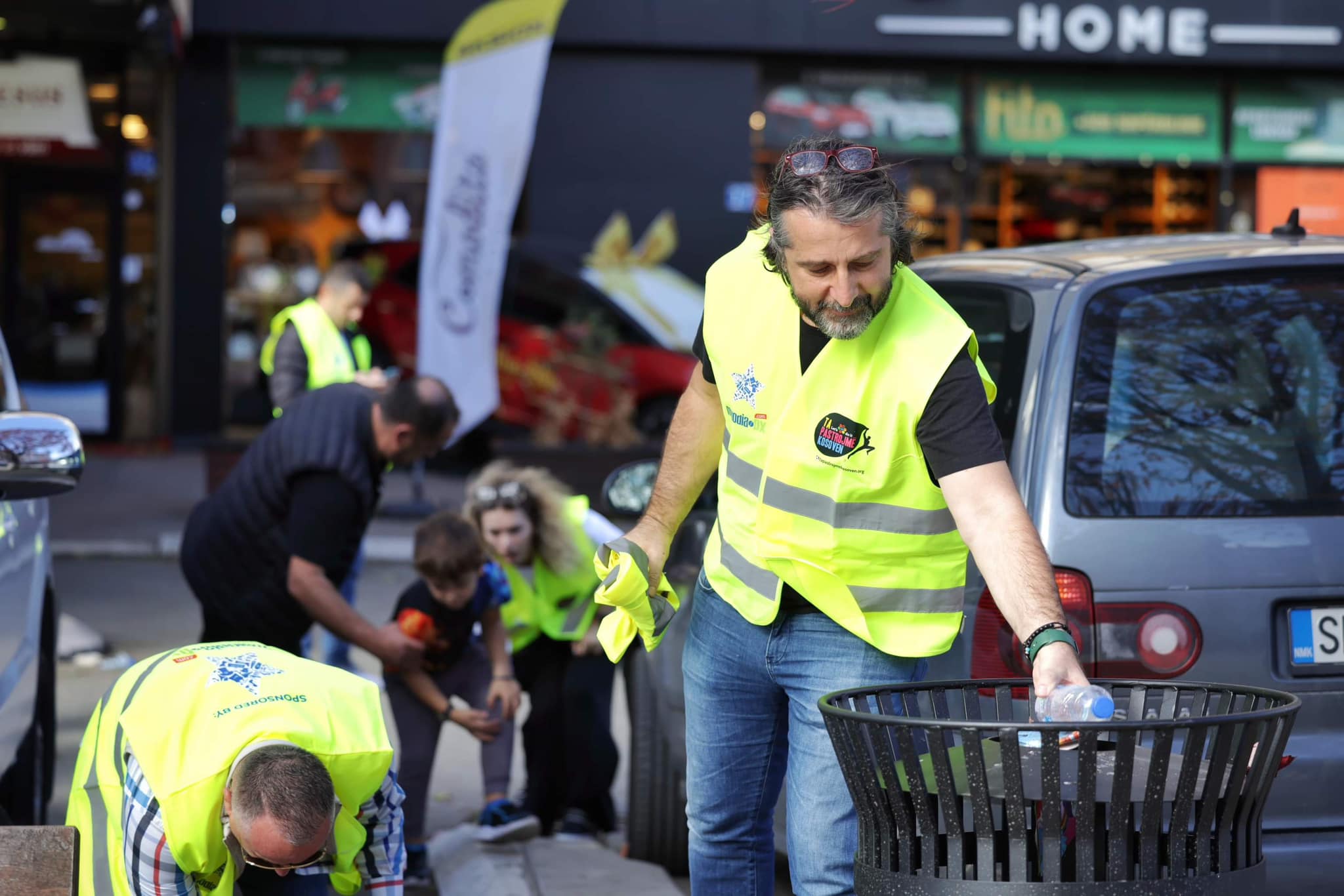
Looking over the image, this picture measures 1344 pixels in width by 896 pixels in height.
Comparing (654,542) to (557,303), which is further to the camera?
(557,303)

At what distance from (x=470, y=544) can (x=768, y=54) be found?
34.7 ft

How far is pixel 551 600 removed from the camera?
17.3 feet

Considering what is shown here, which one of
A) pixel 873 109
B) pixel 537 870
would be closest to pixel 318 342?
pixel 537 870

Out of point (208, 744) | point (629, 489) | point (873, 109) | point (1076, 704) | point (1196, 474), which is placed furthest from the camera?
point (873, 109)

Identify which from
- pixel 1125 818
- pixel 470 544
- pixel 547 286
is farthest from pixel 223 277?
pixel 1125 818

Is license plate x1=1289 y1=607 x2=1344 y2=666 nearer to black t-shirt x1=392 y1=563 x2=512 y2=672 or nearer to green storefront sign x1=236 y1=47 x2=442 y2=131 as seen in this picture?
black t-shirt x1=392 y1=563 x2=512 y2=672

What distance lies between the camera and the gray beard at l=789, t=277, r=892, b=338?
2637mm

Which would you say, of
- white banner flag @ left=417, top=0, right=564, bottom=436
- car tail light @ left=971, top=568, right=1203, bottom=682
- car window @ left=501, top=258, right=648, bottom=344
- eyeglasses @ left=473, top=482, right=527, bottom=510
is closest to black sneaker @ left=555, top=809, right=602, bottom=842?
eyeglasses @ left=473, top=482, right=527, bottom=510

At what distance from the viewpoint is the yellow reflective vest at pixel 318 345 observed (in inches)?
325

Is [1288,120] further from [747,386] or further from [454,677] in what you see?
[747,386]

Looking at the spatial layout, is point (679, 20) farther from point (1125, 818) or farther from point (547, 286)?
point (1125, 818)

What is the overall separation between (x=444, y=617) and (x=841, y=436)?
254cm

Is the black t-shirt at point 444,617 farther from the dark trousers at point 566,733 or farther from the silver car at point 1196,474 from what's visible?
the silver car at point 1196,474

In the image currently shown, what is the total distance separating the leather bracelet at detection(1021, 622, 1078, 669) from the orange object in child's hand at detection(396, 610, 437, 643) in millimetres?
2860
